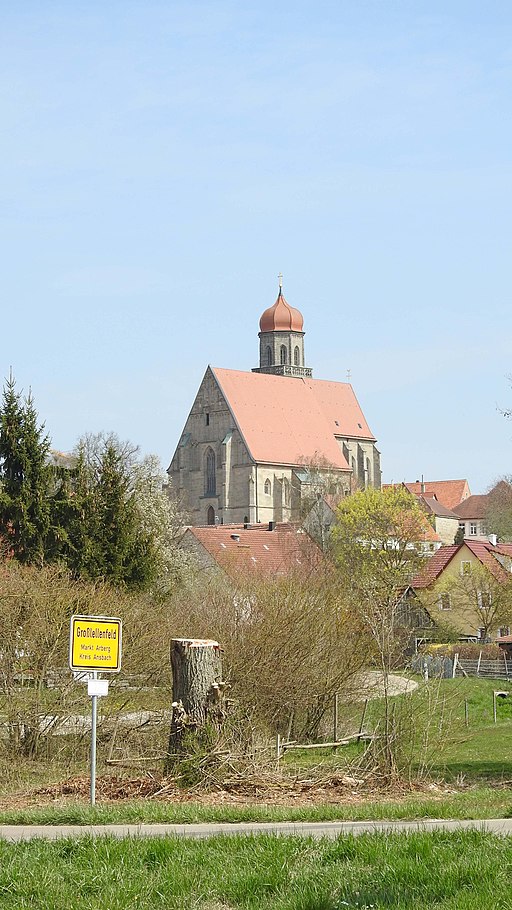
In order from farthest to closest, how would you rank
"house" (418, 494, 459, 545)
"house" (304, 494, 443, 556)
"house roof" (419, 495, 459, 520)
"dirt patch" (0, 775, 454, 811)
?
"house roof" (419, 495, 459, 520)
"house" (418, 494, 459, 545)
"house" (304, 494, 443, 556)
"dirt patch" (0, 775, 454, 811)

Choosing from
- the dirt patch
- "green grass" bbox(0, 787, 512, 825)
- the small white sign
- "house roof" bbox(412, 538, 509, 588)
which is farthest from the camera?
"house roof" bbox(412, 538, 509, 588)

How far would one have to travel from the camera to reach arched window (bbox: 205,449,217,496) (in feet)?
412

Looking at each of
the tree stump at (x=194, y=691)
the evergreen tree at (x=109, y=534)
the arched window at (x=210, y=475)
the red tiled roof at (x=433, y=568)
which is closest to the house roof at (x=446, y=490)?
the arched window at (x=210, y=475)

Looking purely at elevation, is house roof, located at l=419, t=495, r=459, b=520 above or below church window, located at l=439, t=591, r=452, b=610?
above

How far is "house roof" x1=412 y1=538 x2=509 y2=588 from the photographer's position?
67.0 metres

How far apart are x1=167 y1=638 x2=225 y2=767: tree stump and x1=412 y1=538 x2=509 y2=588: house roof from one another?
52.9 metres

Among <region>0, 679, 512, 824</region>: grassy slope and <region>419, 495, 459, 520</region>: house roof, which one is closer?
<region>0, 679, 512, 824</region>: grassy slope

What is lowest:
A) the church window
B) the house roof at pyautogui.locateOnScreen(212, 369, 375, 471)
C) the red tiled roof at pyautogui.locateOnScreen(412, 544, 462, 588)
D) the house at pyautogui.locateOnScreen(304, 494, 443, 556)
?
the church window

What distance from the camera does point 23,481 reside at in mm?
36031

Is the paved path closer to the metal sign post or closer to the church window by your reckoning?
the metal sign post

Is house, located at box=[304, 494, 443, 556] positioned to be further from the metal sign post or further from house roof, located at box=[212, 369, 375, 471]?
the metal sign post

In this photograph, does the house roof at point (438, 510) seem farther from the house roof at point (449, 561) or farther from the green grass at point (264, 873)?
the green grass at point (264, 873)

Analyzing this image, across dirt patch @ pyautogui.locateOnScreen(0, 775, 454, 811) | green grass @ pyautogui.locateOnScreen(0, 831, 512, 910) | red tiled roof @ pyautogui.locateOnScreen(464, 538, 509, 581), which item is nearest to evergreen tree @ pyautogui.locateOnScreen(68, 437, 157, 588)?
dirt patch @ pyautogui.locateOnScreen(0, 775, 454, 811)

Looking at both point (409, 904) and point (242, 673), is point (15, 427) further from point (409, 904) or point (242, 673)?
point (409, 904)
